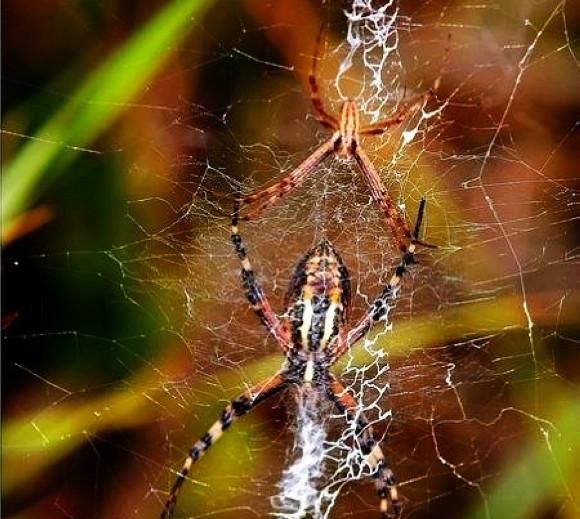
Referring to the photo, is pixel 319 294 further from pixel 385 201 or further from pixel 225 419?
pixel 225 419

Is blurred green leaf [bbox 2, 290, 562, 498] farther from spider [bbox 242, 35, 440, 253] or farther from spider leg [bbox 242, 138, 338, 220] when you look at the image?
spider leg [bbox 242, 138, 338, 220]

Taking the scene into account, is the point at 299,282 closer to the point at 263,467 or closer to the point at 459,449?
the point at 263,467

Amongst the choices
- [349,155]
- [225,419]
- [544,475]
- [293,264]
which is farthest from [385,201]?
[544,475]

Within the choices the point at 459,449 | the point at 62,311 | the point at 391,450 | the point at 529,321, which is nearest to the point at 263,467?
the point at 391,450

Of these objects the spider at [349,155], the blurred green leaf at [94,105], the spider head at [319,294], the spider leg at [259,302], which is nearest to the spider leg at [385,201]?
the spider at [349,155]

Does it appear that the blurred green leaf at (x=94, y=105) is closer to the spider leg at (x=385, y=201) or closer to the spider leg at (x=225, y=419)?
the spider leg at (x=385, y=201)

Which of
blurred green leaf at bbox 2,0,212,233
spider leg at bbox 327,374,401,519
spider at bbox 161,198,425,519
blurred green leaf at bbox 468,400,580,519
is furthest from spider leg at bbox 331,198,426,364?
blurred green leaf at bbox 2,0,212,233
